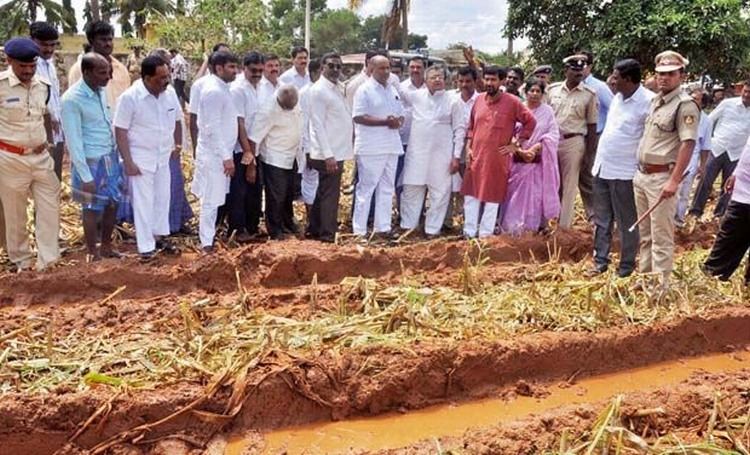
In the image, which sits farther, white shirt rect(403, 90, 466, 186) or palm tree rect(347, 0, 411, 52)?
palm tree rect(347, 0, 411, 52)

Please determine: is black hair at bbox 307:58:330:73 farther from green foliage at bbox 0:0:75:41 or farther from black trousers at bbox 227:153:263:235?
green foliage at bbox 0:0:75:41

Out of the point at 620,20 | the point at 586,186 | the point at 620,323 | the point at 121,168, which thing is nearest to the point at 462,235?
the point at 586,186

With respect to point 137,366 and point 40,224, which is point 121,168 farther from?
point 137,366

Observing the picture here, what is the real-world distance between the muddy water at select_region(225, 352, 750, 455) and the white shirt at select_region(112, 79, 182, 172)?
3.21 metres

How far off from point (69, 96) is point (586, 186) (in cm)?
520

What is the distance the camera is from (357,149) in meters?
7.09

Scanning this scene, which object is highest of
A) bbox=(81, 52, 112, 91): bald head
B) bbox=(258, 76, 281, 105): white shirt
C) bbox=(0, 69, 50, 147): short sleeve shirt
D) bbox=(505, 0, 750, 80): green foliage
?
bbox=(505, 0, 750, 80): green foliage

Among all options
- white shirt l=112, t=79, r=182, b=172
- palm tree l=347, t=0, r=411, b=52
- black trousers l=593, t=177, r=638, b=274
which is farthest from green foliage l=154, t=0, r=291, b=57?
black trousers l=593, t=177, r=638, b=274

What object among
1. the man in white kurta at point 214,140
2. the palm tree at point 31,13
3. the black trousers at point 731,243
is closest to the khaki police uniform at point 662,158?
the black trousers at point 731,243

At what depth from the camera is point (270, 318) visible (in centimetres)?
435

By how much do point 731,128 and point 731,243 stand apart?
3.82m

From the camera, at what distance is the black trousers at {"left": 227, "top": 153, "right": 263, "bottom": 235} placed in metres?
6.82

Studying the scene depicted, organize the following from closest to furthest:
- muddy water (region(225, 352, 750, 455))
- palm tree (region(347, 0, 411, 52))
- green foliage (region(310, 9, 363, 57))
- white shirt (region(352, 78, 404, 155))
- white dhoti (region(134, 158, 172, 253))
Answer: muddy water (region(225, 352, 750, 455))
white dhoti (region(134, 158, 172, 253))
white shirt (region(352, 78, 404, 155))
palm tree (region(347, 0, 411, 52))
green foliage (region(310, 9, 363, 57))

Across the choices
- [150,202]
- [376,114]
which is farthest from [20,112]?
[376,114]
